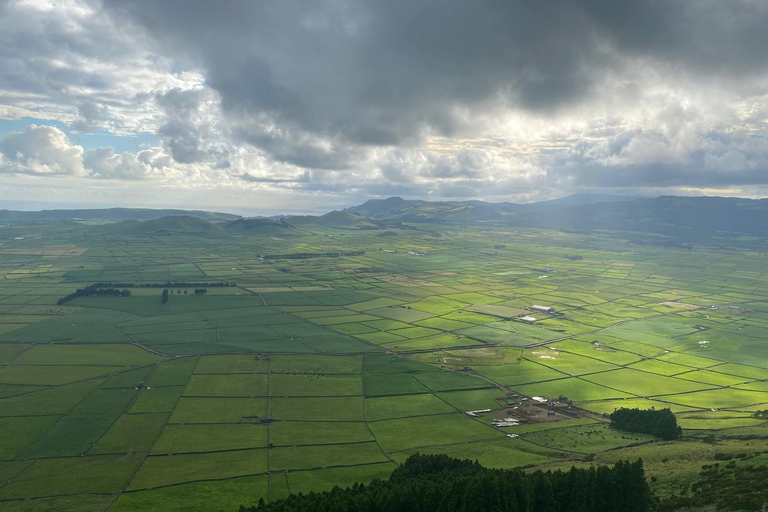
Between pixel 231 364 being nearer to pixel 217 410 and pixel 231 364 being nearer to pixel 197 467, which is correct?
pixel 217 410

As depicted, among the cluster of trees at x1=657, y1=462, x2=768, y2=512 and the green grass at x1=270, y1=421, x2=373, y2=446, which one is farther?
the green grass at x1=270, y1=421, x2=373, y2=446

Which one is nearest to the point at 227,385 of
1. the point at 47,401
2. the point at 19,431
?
the point at 47,401

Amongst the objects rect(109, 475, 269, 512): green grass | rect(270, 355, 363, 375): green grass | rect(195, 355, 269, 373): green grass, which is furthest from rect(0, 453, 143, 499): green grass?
rect(270, 355, 363, 375): green grass

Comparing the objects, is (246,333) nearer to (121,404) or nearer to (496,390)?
(121,404)

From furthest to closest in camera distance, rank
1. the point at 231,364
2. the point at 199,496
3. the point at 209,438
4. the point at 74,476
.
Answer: the point at 231,364, the point at 209,438, the point at 74,476, the point at 199,496

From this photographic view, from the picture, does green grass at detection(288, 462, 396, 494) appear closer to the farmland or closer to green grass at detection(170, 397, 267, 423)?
the farmland

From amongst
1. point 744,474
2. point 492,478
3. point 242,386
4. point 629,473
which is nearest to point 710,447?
point 744,474
